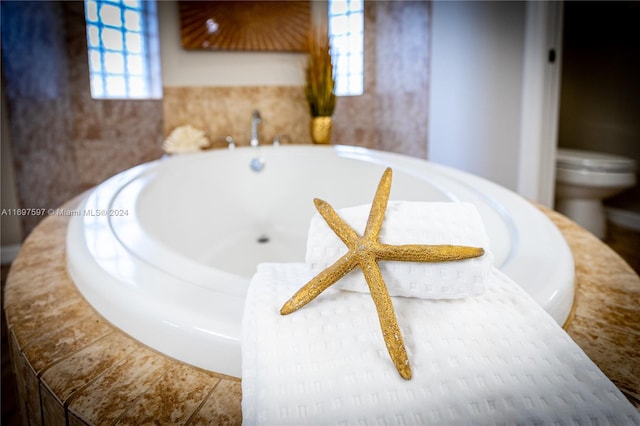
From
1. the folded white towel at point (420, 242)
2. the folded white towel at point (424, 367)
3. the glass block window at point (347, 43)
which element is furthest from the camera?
the glass block window at point (347, 43)

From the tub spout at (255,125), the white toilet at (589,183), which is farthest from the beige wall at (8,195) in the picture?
the white toilet at (589,183)

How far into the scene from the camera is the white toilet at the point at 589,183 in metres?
2.40

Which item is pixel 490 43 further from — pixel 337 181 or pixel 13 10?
pixel 13 10

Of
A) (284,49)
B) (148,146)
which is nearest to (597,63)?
(284,49)

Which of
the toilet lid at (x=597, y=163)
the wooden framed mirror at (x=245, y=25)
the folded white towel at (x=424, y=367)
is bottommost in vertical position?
the folded white towel at (x=424, y=367)

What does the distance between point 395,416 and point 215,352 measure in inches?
9.6

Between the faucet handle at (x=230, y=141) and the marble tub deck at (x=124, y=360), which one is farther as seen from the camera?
the faucet handle at (x=230, y=141)

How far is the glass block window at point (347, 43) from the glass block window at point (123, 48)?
3.44ft

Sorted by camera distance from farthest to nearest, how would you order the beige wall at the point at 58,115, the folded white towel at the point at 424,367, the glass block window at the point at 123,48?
the glass block window at the point at 123,48
the beige wall at the point at 58,115
the folded white towel at the point at 424,367

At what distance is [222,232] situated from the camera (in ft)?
6.97

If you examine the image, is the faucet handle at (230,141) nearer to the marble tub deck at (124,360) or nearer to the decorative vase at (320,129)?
the decorative vase at (320,129)

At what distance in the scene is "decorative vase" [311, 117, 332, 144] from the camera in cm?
260

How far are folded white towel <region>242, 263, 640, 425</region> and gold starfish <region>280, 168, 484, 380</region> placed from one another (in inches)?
1.3

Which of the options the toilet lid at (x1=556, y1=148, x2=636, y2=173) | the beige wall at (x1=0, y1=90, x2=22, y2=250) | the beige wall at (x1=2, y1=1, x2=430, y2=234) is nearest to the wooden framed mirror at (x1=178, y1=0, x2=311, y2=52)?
the beige wall at (x1=2, y1=1, x2=430, y2=234)
